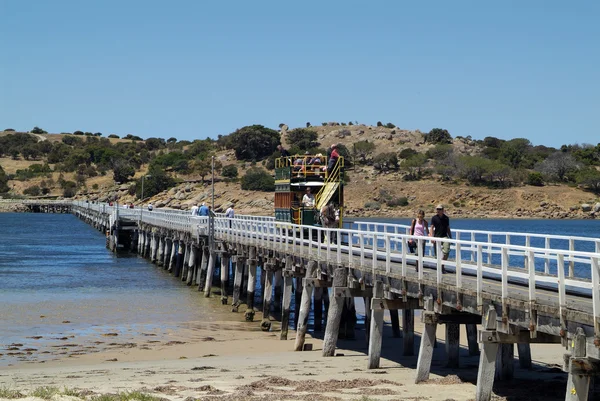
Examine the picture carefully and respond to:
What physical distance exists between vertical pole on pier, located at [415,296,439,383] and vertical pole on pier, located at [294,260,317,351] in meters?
6.74

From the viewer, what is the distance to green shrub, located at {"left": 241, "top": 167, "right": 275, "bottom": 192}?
12531 centimetres

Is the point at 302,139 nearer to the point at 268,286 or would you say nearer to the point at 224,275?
the point at 224,275

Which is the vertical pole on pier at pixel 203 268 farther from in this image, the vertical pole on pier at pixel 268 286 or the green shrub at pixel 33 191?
the green shrub at pixel 33 191

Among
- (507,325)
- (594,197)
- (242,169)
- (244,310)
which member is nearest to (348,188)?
(242,169)

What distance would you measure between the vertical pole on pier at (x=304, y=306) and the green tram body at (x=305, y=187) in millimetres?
6100

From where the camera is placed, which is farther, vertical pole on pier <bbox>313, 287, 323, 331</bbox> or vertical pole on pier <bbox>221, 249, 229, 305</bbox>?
vertical pole on pier <bbox>221, 249, 229, 305</bbox>

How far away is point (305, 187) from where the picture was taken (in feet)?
112

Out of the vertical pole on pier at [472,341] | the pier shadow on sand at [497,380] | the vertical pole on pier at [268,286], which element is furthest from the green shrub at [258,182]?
the vertical pole on pier at [472,341]

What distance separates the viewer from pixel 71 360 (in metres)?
24.6

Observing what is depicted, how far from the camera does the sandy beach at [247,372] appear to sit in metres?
17.2

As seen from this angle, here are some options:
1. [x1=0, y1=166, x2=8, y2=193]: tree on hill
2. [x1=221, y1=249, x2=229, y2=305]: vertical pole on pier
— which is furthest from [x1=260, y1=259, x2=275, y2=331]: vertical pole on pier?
[x1=0, y1=166, x2=8, y2=193]: tree on hill

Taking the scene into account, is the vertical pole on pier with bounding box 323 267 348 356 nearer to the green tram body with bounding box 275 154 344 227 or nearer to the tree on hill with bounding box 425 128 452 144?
the green tram body with bounding box 275 154 344 227

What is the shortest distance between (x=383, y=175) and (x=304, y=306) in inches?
4458

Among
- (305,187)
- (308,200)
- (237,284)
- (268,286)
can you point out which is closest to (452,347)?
(268,286)
